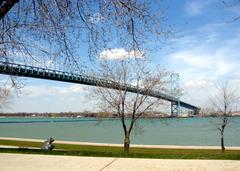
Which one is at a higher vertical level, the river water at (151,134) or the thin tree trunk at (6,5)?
the thin tree trunk at (6,5)

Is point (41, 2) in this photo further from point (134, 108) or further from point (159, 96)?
A: point (159, 96)

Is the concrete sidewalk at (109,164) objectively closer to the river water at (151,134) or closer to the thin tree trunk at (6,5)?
the thin tree trunk at (6,5)

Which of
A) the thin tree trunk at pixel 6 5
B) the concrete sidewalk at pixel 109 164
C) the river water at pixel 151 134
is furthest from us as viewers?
the river water at pixel 151 134

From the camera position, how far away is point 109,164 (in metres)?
8.34

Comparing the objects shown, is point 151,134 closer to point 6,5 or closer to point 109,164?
point 109,164

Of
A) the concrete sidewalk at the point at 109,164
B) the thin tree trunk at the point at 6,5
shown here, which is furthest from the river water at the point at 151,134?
the thin tree trunk at the point at 6,5

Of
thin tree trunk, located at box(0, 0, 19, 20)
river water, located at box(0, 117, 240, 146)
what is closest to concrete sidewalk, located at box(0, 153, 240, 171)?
thin tree trunk, located at box(0, 0, 19, 20)

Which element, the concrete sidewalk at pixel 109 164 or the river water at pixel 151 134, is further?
the river water at pixel 151 134

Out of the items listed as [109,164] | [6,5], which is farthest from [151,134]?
[6,5]

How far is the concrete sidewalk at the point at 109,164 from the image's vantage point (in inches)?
306

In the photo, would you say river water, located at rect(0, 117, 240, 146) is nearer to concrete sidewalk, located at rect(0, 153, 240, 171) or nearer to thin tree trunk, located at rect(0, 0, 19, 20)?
concrete sidewalk, located at rect(0, 153, 240, 171)

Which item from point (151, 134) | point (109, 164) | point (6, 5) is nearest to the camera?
point (6, 5)

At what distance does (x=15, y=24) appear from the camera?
31.0 ft

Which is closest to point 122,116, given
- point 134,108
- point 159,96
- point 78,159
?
point 134,108
